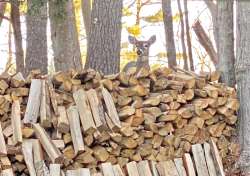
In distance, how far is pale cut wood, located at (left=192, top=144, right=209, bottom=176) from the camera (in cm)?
518

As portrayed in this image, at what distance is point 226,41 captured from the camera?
614 centimetres

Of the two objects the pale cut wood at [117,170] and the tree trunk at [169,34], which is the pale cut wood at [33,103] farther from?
the tree trunk at [169,34]

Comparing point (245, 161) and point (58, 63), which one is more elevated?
point (58, 63)

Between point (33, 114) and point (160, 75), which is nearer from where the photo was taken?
point (33, 114)

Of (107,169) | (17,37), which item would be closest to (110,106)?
(107,169)

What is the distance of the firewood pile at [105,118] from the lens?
14.5ft

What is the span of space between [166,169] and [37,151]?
56.3 inches

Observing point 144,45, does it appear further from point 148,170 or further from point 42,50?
point 148,170

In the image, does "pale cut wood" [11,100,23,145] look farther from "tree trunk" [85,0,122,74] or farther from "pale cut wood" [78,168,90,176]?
"tree trunk" [85,0,122,74]

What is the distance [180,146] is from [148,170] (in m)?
0.57

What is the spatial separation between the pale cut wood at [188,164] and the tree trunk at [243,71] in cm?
79

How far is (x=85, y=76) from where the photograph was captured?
4863 millimetres

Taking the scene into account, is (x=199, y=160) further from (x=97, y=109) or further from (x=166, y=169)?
(x=97, y=109)

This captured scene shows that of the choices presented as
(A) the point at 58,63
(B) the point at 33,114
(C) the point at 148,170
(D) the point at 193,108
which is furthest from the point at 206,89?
(A) the point at 58,63
